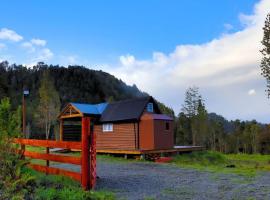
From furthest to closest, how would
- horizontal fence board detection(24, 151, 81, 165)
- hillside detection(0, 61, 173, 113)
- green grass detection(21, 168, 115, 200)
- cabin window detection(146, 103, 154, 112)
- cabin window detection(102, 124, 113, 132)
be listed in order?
1. hillside detection(0, 61, 173, 113)
2. cabin window detection(102, 124, 113, 132)
3. cabin window detection(146, 103, 154, 112)
4. horizontal fence board detection(24, 151, 81, 165)
5. green grass detection(21, 168, 115, 200)

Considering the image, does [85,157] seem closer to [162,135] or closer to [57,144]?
[57,144]

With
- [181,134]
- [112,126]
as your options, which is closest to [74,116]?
[112,126]

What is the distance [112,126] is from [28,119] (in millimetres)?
34927

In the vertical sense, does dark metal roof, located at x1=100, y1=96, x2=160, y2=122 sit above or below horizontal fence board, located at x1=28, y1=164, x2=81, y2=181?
above

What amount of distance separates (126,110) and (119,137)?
1.97 metres

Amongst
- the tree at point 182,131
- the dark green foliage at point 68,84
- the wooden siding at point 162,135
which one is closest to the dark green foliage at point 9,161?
the wooden siding at point 162,135

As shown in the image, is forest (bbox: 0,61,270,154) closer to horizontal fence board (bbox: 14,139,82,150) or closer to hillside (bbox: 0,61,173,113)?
hillside (bbox: 0,61,173,113)

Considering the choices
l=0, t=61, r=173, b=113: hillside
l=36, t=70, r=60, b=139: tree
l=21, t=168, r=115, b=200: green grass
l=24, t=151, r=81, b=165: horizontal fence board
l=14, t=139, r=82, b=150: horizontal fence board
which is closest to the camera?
l=21, t=168, r=115, b=200: green grass

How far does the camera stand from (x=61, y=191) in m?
6.89

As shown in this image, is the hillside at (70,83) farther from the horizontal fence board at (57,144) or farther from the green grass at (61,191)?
the green grass at (61,191)


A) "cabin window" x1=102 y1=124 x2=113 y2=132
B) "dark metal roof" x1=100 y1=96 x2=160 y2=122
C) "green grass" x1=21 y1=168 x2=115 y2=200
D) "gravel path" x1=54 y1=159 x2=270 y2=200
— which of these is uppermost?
"dark metal roof" x1=100 y1=96 x2=160 y2=122

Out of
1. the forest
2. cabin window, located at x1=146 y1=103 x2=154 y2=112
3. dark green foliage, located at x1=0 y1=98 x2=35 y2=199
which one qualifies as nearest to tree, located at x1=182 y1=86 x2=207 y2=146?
the forest

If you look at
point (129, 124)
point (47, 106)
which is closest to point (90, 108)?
point (129, 124)

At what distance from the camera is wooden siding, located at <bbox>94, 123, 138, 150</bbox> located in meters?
23.1
